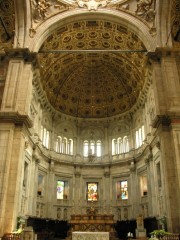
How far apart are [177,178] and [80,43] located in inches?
774

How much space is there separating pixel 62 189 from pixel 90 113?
464 inches

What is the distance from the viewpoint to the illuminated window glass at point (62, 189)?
3294 centimetres

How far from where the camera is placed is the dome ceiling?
28250 mm

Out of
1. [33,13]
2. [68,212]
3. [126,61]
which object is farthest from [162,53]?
[68,212]

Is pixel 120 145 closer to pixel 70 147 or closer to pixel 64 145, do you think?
pixel 70 147

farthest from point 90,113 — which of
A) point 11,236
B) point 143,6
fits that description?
point 11,236

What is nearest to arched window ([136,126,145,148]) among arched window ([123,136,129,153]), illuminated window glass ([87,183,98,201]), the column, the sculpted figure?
arched window ([123,136,129,153])

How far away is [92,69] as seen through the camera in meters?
35.9

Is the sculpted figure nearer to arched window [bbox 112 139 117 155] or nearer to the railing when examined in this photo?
arched window [bbox 112 139 117 155]

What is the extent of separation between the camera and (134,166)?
106 ft

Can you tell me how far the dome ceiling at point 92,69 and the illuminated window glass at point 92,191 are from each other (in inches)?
400

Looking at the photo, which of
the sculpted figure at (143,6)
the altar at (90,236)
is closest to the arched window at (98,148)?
the sculpted figure at (143,6)

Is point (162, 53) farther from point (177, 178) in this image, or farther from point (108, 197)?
point (108, 197)

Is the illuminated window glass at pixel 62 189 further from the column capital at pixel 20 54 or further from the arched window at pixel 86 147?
the column capital at pixel 20 54
